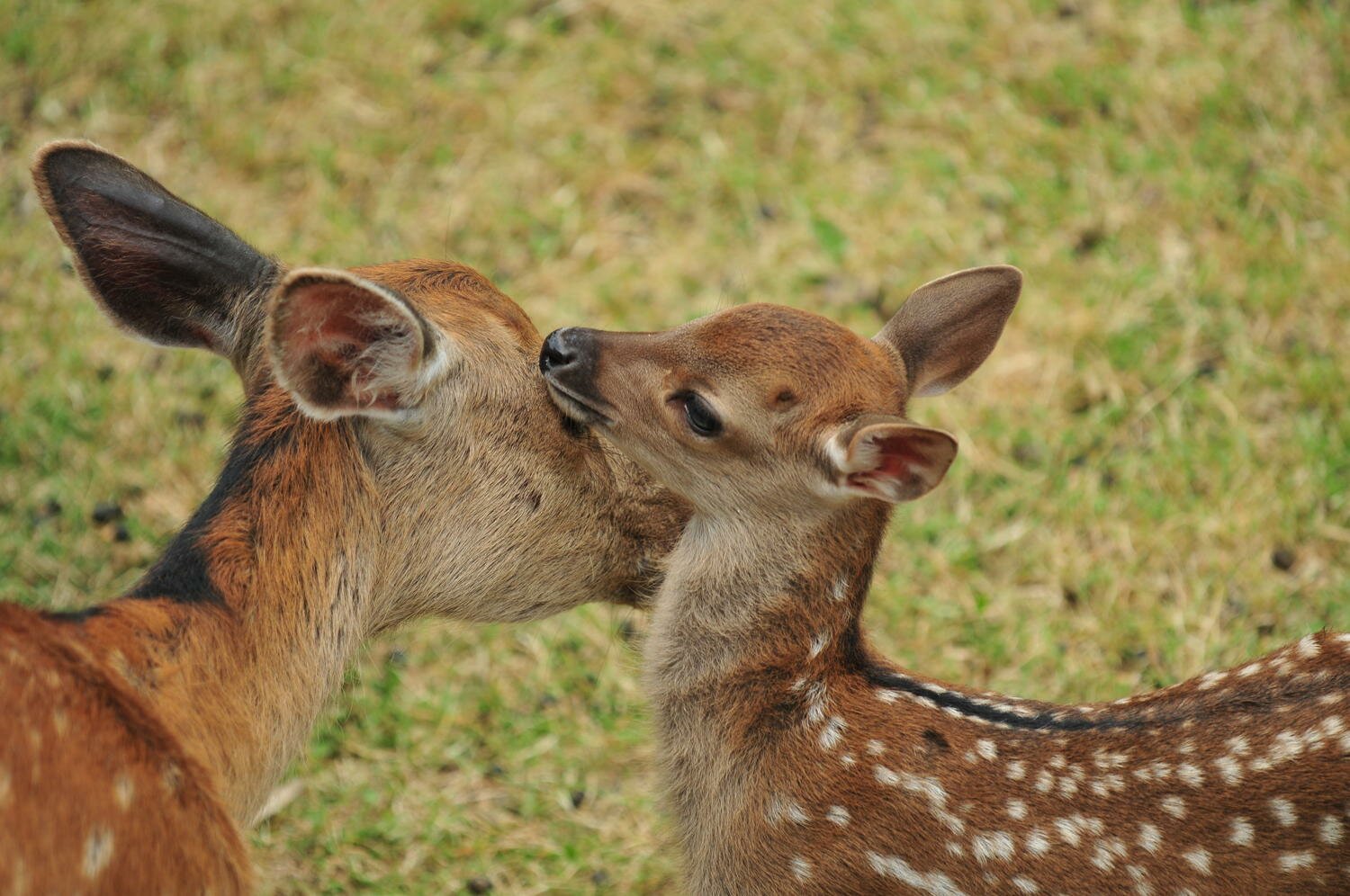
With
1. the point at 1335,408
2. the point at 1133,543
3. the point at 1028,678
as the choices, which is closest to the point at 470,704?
the point at 1028,678

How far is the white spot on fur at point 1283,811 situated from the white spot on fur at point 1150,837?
0.25 m

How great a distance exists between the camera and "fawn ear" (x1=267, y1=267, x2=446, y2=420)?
328 centimetres

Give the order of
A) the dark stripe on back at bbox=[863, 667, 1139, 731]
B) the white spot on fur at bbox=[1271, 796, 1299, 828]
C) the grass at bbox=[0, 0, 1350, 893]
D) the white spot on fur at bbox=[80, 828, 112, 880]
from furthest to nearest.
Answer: the grass at bbox=[0, 0, 1350, 893]
the dark stripe on back at bbox=[863, 667, 1139, 731]
the white spot on fur at bbox=[1271, 796, 1299, 828]
the white spot on fur at bbox=[80, 828, 112, 880]

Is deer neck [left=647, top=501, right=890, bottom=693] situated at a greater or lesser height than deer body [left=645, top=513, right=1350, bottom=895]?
greater

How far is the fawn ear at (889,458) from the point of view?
345 centimetres

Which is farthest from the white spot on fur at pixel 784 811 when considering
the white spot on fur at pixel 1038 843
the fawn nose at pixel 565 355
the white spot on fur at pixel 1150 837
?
the fawn nose at pixel 565 355

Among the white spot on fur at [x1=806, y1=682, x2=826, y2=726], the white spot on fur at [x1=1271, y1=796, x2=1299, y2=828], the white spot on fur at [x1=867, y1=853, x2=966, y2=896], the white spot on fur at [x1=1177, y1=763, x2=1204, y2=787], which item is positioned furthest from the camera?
the white spot on fur at [x1=806, y1=682, x2=826, y2=726]

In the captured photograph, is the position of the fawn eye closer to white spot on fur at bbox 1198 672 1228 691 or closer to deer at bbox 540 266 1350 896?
deer at bbox 540 266 1350 896

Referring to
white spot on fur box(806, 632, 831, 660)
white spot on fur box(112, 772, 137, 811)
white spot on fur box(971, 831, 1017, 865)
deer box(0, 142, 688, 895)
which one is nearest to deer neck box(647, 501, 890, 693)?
white spot on fur box(806, 632, 831, 660)

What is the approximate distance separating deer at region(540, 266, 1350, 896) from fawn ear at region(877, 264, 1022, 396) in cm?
25

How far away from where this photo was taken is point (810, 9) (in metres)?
7.64

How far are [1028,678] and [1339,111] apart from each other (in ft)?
11.4

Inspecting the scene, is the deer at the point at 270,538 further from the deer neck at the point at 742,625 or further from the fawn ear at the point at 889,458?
the fawn ear at the point at 889,458

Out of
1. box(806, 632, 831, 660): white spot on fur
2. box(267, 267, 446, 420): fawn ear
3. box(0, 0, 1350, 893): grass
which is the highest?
box(267, 267, 446, 420): fawn ear
